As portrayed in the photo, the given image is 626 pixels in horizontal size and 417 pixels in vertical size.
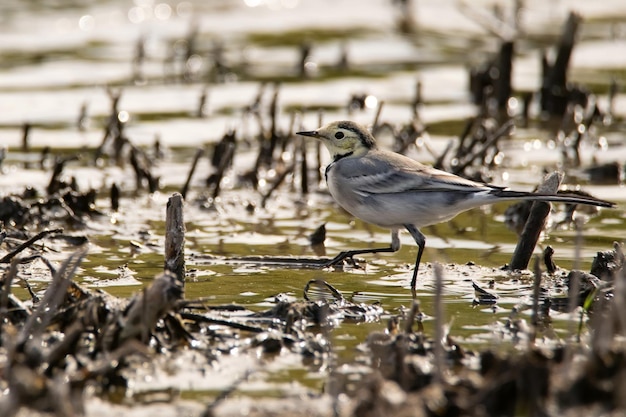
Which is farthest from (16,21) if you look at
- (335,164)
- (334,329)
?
(334,329)

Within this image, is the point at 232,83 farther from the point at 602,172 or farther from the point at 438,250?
the point at 438,250

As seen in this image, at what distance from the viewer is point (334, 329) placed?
21.5ft

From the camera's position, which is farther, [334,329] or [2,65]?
[2,65]

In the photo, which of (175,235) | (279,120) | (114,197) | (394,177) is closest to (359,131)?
(394,177)

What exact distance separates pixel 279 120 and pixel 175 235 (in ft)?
Result: 21.3

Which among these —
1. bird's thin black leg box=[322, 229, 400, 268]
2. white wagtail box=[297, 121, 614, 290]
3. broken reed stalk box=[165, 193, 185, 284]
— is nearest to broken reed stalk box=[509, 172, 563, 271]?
white wagtail box=[297, 121, 614, 290]

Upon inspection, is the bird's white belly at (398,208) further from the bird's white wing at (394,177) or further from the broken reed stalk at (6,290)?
the broken reed stalk at (6,290)

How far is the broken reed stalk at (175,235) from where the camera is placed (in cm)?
684

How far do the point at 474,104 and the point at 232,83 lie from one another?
130 inches

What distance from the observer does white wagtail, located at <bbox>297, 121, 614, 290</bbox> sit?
25.8 ft

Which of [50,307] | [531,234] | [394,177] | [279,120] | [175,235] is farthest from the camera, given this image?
[279,120]

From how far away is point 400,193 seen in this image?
8.04 meters

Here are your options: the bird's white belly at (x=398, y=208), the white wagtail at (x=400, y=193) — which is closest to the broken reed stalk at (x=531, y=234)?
the white wagtail at (x=400, y=193)

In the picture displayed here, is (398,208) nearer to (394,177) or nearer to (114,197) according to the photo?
(394,177)
